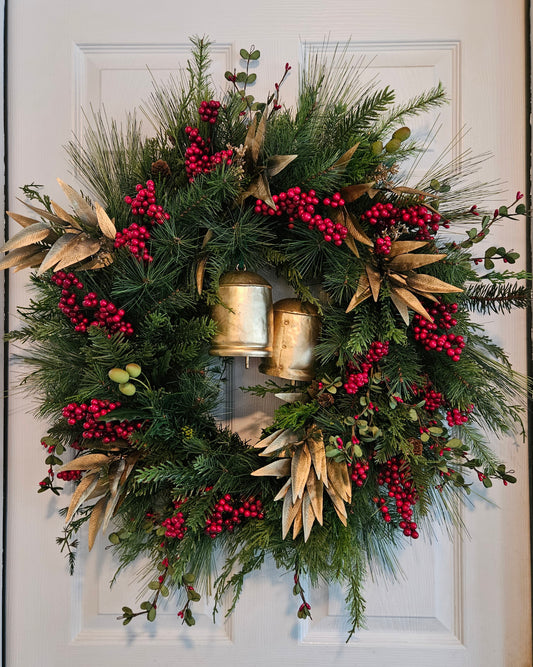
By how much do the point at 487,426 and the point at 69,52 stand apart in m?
1.17

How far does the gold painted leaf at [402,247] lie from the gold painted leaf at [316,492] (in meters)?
0.39

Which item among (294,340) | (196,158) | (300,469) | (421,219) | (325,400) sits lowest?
(300,469)

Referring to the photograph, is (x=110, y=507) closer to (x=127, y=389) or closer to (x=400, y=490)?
(x=127, y=389)

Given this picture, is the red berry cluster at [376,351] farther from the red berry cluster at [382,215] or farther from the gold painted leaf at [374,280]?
the red berry cluster at [382,215]

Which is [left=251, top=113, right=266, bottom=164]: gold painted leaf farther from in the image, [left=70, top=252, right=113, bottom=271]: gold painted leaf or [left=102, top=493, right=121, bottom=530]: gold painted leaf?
[left=102, top=493, right=121, bottom=530]: gold painted leaf

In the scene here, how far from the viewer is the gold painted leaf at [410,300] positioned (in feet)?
2.30

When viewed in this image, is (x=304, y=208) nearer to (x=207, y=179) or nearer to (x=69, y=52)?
(x=207, y=179)

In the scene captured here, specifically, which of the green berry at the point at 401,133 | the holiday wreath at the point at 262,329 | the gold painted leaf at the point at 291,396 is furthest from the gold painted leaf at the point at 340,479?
the green berry at the point at 401,133

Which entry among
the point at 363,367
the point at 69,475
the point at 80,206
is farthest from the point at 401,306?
the point at 69,475

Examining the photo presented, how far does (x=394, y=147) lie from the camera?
0.72 metres

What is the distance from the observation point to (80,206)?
28.6 inches

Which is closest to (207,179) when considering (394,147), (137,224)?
(137,224)

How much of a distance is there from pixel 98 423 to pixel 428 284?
0.61 m

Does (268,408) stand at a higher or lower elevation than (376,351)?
lower
